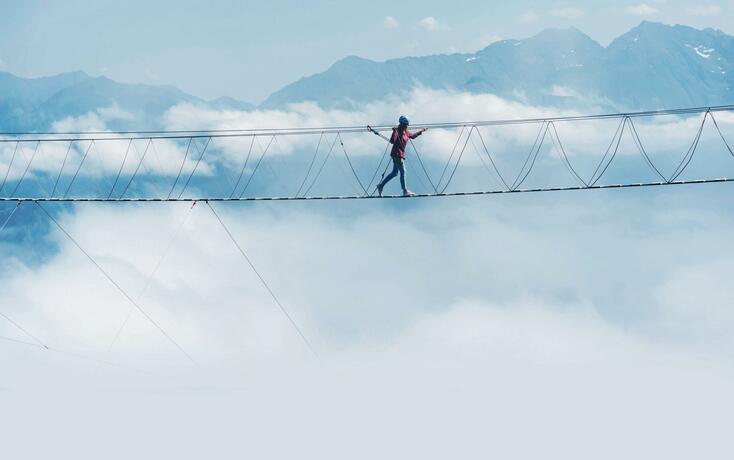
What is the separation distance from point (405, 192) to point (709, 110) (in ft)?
30.1

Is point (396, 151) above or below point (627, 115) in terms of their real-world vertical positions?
→ above

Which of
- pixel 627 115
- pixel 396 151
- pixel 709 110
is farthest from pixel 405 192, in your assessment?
pixel 709 110

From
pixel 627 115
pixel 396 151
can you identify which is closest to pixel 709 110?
pixel 627 115

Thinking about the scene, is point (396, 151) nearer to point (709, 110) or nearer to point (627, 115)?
point (627, 115)

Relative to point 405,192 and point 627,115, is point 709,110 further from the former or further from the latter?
point 405,192

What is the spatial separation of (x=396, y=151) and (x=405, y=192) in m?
1.38

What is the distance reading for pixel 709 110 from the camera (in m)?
16.9

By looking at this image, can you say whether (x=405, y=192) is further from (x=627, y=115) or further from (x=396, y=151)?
(x=627, y=115)

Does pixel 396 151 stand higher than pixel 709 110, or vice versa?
pixel 396 151

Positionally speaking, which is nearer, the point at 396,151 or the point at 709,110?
the point at 709,110

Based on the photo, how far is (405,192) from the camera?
63.5 feet

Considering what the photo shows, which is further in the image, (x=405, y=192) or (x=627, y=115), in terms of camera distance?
(x=405, y=192)

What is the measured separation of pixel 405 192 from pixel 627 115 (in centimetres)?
699

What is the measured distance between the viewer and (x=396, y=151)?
19.0 m
